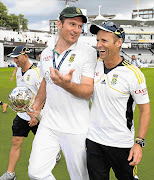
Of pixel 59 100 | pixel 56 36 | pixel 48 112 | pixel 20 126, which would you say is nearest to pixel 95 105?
pixel 59 100

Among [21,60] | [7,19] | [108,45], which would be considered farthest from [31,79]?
[7,19]

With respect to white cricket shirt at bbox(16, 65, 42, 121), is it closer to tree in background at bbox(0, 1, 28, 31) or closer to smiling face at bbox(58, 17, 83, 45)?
smiling face at bbox(58, 17, 83, 45)

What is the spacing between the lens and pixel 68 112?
2857 millimetres

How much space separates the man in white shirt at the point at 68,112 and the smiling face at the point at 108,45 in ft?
0.75

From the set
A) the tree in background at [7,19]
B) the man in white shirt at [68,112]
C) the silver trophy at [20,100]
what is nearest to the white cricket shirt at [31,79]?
the silver trophy at [20,100]

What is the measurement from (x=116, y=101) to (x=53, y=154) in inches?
38.1

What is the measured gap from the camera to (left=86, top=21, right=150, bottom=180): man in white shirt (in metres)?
2.57

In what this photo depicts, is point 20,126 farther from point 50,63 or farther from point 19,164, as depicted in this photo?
point 50,63

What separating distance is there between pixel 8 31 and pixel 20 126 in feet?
174

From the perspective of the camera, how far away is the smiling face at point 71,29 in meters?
2.86

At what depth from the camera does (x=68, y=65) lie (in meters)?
2.84

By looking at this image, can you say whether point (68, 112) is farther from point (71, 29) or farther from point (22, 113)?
point (22, 113)

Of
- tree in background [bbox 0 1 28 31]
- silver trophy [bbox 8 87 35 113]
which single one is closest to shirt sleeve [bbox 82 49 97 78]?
silver trophy [bbox 8 87 35 113]

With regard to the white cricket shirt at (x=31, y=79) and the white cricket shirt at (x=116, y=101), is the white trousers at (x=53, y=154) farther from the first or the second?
the white cricket shirt at (x=31, y=79)
